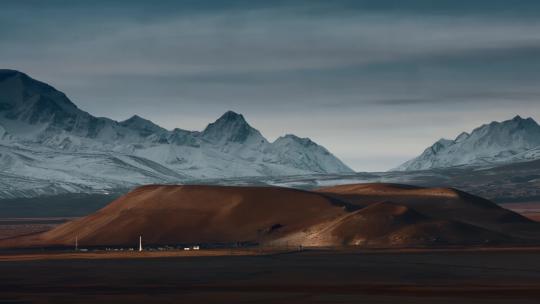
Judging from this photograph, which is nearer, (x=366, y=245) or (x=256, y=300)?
(x=256, y=300)

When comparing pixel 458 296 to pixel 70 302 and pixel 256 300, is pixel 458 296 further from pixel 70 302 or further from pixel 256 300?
pixel 70 302

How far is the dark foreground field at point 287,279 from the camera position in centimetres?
10269

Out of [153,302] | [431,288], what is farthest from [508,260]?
[153,302]

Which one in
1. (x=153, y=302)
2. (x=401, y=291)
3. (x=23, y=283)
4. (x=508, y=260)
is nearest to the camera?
(x=153, y=302)

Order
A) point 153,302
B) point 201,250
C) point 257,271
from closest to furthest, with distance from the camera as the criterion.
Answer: point 153,302, point 257,271, point 201,250

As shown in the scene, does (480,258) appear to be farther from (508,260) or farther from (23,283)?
(23,283)

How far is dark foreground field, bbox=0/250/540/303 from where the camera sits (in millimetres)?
102688

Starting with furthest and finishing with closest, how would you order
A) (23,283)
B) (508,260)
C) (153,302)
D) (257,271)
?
1. (508,260)
2. (257,271)
3. (23,283)
4. (153,302)

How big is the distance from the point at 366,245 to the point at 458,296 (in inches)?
3845

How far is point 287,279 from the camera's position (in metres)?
124

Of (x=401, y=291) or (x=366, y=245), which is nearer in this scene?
(x=401, y=291)

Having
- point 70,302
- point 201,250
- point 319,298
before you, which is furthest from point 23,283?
point 201,250

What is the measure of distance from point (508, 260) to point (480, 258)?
5.36 metres

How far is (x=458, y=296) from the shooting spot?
335 feet
